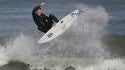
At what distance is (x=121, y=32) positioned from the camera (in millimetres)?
26891

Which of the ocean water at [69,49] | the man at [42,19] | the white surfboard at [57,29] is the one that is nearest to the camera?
the man at [42,19]

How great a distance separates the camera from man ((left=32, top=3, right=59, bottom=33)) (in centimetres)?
1702

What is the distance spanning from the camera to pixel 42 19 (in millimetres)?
17172

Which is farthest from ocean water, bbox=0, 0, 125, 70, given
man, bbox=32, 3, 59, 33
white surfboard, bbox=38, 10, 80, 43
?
man, bbox=32, 3, 59, 33

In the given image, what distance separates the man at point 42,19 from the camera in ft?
55.8

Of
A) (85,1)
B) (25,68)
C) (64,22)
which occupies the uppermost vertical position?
(85,1)

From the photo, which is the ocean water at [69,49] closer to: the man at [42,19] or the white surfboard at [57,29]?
the white surfboard at [57,29]

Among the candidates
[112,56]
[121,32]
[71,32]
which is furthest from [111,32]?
[112,56]

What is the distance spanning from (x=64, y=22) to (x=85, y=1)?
128ft

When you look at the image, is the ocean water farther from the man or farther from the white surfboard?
the man

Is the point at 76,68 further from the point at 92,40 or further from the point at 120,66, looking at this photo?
the point at 92,40

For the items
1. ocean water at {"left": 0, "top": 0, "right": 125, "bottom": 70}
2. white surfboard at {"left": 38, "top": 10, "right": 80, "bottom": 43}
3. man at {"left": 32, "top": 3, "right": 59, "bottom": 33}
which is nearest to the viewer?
man at {"left": 32, "top": 3, "right": 59, "bottom": 33}

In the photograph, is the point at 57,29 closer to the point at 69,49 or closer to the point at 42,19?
the point at 42,19

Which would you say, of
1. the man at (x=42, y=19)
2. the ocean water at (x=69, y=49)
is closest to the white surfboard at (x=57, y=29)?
the man at (x=42, y=19)
